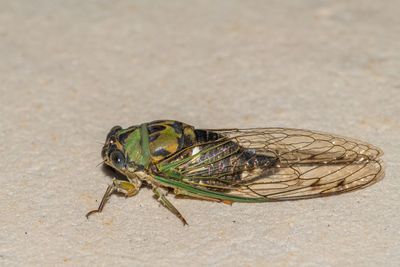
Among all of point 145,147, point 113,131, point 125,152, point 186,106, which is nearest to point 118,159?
point 125,152

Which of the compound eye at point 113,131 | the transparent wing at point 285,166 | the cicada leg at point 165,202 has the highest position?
the compound eye at point 113,131

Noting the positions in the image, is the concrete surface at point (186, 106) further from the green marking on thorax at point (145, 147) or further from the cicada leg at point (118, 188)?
the green marking on thorax at point (145, 147)

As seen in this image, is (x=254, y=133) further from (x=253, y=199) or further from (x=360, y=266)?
(x=360, y=266)

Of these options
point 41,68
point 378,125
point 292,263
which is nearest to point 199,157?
point 292,263

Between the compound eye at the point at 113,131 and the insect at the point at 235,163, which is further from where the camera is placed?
the compound eye at the point at 113,131

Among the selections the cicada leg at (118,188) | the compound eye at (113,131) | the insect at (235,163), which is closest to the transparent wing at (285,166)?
the insect at (235,163)

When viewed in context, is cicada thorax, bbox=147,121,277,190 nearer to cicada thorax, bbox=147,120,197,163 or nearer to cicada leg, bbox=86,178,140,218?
cicada thorax, bbox=147,120,197,163
